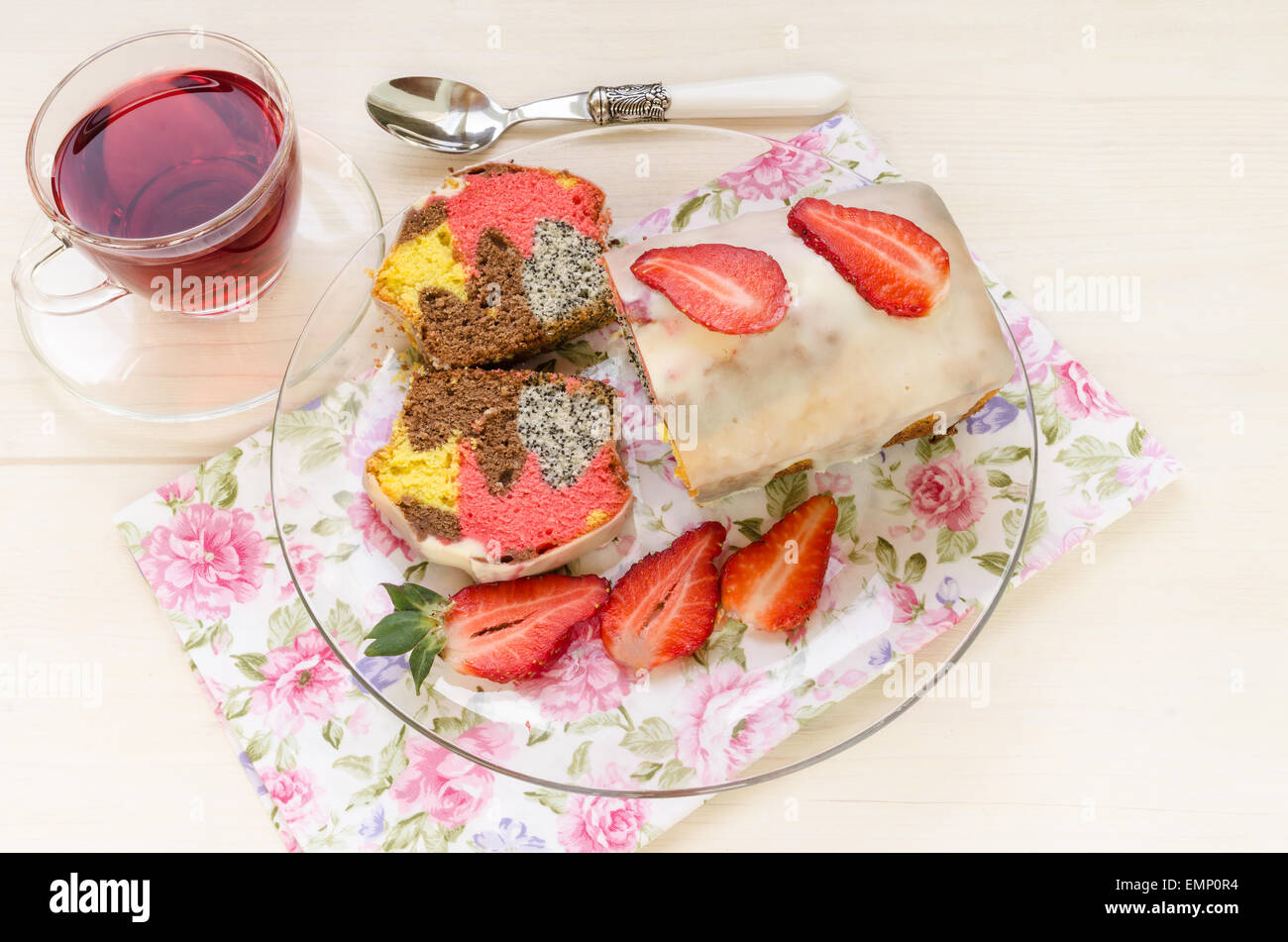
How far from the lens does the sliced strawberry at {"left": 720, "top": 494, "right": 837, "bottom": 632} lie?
1458mm

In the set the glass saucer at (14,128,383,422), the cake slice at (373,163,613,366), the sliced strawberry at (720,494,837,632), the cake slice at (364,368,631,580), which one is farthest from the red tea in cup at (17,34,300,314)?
the sliced strawberry at (720,494,837,632)

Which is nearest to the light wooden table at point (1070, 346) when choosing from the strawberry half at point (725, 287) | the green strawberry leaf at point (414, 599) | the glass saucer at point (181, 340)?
the glass saucer at point (181, 340)

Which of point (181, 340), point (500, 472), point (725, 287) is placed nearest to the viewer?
point (725, 287)

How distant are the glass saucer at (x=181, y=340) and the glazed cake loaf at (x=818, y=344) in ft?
1.71

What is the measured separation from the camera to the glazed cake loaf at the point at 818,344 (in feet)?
4.58

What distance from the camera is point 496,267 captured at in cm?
157

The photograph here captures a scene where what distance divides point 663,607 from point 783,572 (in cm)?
18

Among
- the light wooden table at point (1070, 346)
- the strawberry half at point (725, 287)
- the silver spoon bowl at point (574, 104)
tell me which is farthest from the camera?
the silver spoon bowl at point (574, 104)

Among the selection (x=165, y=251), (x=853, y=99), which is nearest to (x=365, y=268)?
(x=165, y=251)

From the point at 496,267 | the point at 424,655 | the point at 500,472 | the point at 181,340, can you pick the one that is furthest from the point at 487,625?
the point at 181,340

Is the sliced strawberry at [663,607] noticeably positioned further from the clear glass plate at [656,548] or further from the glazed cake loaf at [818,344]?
the glazed cake loaf at [818,344]

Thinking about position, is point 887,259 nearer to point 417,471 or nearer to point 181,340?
point 417,471

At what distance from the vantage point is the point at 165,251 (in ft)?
4.51

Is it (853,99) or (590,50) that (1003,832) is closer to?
(853,99)
